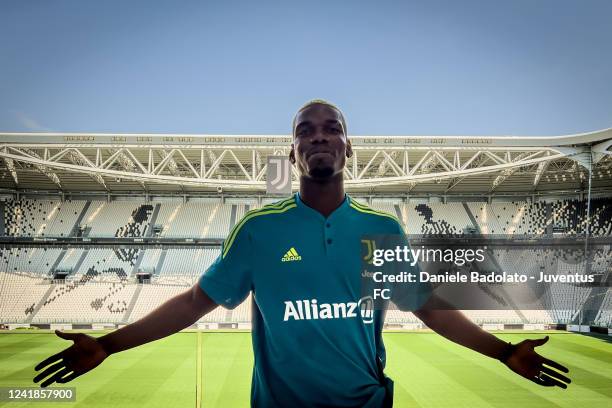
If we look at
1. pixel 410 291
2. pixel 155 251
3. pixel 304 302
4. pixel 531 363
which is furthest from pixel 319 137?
pixel 155 251

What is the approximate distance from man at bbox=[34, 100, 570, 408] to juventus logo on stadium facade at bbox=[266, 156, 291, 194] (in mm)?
9129

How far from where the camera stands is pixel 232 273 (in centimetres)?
177

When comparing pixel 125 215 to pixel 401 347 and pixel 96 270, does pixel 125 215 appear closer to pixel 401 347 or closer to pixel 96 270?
pixel 96 270

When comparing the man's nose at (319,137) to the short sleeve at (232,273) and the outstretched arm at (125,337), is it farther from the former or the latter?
the outstretched arm at (125,337)

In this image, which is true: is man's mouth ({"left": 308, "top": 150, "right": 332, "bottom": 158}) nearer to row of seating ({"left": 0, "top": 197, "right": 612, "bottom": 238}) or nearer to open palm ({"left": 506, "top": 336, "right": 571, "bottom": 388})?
open palm ({"left": 506, "top": 336, "right": 571, "bottom": 388})

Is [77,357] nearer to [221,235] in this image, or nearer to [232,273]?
[232,273]

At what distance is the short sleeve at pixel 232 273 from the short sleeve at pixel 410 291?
2.41 feet

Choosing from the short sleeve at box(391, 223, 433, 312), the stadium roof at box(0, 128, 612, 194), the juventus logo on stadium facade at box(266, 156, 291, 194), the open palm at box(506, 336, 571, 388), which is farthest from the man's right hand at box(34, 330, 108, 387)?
the stadium roof at box(0, 128, 612, 194)

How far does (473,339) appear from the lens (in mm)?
1876

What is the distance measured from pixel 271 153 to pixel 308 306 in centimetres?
2049

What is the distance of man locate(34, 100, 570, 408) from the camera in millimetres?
1633

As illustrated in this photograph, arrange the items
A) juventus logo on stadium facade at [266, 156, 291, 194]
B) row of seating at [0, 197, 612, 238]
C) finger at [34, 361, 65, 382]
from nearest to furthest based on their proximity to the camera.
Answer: finger at [34, 361, 65, 382]
juventus logo on stadium facade at [266, 156, 291, 194]
row of seating at [0, 197, 612, 238]

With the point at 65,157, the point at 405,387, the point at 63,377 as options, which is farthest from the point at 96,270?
the point at 63,377

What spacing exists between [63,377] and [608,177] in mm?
32423
